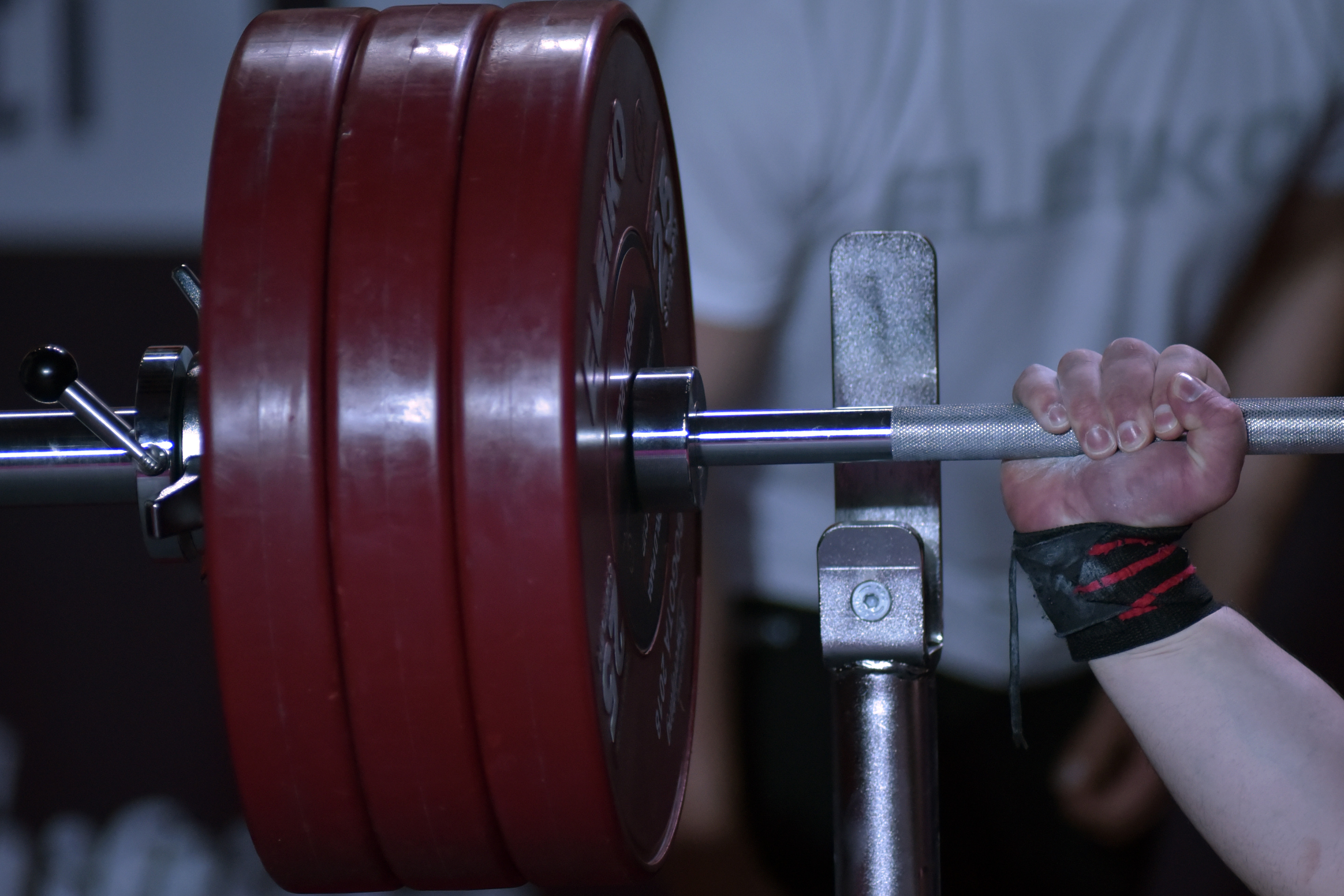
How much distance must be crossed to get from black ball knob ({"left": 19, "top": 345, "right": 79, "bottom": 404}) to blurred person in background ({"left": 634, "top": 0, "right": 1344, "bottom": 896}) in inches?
41.3

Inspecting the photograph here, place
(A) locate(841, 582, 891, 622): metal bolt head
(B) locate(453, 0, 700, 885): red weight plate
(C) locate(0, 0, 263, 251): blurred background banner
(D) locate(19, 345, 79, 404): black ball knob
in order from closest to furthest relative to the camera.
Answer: (B) locate(453, 0, 700, 885): red weight plate → (D) locate(19, 345, 79, 404): black ball knob → (A) locate(841, 582, 891, 622): metal bolt head → (C) locate(0, 0, 263, 251): blurred background banner

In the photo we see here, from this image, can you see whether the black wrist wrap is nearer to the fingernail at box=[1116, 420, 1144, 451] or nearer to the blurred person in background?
the fingernail at box=[1116, 420, 1144, 451]

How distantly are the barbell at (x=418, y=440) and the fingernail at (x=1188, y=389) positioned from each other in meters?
0.05

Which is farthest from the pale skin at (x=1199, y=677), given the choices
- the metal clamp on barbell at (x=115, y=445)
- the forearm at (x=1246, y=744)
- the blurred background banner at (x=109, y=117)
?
the blurred background banner at (x=109, y=117)

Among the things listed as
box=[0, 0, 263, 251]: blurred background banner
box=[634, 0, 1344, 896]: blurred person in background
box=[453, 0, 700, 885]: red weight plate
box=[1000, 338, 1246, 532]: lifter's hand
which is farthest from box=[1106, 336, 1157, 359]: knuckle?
box=[0, 0, 263, 251]: blurred background banner

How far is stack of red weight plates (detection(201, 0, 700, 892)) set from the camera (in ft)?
1.82

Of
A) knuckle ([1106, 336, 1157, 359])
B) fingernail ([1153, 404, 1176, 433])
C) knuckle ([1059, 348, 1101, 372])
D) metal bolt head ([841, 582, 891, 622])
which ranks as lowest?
metal bolt head ([841, 582, 891, 622])

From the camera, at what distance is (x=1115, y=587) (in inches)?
29.0

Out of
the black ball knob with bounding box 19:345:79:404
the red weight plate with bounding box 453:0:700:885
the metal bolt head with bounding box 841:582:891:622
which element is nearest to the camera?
the red weight plate with bounding box 453:0:700:885

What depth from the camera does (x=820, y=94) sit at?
1.61 metres

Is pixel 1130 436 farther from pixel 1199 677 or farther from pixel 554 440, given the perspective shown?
pixel 554 440

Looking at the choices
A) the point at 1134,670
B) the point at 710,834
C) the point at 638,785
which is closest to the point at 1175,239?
the point at 1134,670

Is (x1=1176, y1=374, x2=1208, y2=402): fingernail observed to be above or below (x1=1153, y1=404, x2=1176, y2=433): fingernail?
above

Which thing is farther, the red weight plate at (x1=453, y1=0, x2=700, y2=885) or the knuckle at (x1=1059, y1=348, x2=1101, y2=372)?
the knuckle at (x1=1059, y1=348, x2=1101, y2=372)
